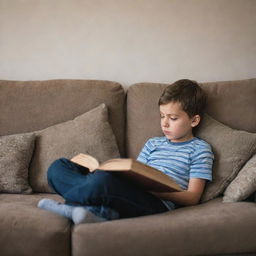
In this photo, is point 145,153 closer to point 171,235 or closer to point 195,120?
point 195,120

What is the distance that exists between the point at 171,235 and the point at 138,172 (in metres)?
0.27

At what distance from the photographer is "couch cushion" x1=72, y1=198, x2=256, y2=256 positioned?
63.2 inches

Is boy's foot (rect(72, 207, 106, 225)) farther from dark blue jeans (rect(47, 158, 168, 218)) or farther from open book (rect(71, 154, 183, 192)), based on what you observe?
open book (rect(71, 154, 183, 192))

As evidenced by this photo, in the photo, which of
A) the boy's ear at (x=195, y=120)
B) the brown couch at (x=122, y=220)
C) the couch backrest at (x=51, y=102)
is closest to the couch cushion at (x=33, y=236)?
the brown couch at (x=122, y=220)

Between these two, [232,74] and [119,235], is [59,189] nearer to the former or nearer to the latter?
[119,235]


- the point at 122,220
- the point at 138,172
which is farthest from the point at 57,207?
the point at 138,172

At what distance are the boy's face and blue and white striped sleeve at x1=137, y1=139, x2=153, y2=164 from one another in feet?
0.39

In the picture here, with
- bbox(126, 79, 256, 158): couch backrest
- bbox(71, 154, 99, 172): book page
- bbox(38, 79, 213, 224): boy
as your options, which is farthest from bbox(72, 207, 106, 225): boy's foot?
bbox(126, 79, 256, 158): couch backrest

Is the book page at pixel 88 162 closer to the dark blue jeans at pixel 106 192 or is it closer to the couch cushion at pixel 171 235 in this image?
the dark blue jeans at pixel 106 192

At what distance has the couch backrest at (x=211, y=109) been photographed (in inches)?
92.1

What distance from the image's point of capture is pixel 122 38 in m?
2.65

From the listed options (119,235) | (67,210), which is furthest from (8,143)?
(119,235)

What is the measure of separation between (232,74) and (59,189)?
4.65 ft

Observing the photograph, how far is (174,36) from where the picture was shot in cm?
267
